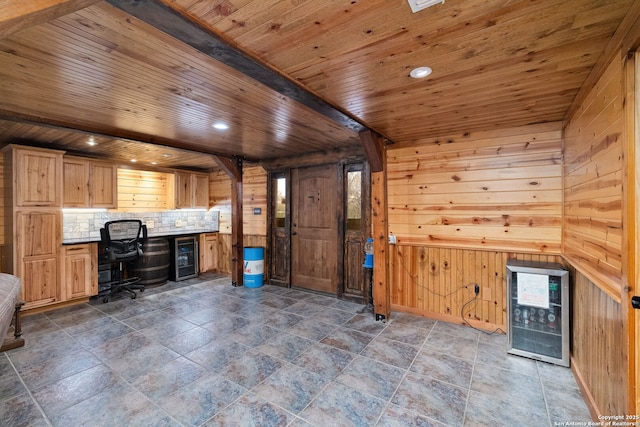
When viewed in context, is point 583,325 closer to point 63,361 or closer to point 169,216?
point 63,361

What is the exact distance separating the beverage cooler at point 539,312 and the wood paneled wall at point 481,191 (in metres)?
0.51

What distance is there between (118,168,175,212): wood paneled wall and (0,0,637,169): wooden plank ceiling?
2.17m

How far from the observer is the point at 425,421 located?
1821 mm

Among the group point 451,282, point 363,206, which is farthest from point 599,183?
point 363,206

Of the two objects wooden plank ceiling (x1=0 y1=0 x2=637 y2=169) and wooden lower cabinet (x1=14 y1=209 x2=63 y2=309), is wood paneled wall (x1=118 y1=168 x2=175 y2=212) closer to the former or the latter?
wooden lower cabinet (x1=14 y1=209 x2=63 y2=309)

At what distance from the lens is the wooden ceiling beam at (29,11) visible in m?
0.99

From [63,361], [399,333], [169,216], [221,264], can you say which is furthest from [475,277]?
[169,216]

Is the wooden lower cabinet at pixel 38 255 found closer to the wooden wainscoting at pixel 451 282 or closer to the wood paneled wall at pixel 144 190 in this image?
the wood paneled wall at pixel 144 190

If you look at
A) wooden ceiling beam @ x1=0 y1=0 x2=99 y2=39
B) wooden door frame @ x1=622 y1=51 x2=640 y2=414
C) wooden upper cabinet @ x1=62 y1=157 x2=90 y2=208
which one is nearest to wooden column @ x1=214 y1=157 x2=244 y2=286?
wooden upper cabinet @ x1=62 y1=157 x2=90 y2=208

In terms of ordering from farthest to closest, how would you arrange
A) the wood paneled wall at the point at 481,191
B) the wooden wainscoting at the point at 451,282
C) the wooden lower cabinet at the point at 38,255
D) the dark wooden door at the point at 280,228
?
the dark wooden door at the point at 280,228 → the wooden lower cabinet at the point at 38,255 → the wooden wainscoting at the point at 451,282 → the wood paneled wall at the point at 481,191

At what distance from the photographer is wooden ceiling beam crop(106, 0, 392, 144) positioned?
1.25 metres

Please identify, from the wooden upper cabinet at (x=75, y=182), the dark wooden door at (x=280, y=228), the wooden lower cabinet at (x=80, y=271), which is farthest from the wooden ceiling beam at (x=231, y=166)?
the wooden lower cabinet at (x=80, y=271)

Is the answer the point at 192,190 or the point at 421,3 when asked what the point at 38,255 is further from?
the point at 421,3

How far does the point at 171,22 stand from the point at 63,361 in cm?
297
